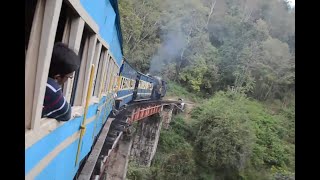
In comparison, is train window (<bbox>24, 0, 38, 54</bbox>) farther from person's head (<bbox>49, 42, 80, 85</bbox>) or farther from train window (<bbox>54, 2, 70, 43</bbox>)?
train window (<bbox>54, 2, 70, 43</bbox>)

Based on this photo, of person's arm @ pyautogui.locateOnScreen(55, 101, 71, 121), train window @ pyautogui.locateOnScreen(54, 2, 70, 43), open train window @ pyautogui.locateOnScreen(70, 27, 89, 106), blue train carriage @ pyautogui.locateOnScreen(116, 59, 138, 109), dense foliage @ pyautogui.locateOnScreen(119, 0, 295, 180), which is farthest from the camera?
dense foliage @ pyautogui.locateOnScreen(119, 0, 295, 180)

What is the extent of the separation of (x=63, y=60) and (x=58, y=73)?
10 cm

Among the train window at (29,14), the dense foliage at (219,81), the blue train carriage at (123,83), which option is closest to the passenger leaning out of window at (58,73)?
the train window at (29,14)

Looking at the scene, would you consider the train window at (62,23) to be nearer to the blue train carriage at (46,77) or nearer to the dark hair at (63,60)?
the blue train carriage at (46,77)

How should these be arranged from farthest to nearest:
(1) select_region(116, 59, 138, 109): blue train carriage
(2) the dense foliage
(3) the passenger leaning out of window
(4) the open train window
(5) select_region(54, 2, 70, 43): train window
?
(2) the dense foliage, (1) select_region(116, 59, 138, 109): blue train carriage, (4) the open train window, (5) select_region(54, 2, 70, 43): train window, (3) the passenger leaning out of window

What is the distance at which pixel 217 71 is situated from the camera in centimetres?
4534

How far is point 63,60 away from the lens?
1.92 metres

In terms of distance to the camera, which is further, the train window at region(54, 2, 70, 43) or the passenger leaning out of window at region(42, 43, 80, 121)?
the train window at region(54, 2, 70, 43)

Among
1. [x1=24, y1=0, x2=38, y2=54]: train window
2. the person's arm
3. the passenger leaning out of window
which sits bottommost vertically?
the person's arm

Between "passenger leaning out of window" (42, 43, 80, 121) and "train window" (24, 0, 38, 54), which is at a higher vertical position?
"train window" (24, 0, 38, 54)

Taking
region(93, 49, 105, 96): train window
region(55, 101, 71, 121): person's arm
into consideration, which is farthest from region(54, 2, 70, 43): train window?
region(93, 49, 105, 96): train window

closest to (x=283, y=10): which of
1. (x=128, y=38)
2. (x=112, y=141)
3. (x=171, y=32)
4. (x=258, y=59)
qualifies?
(x=258, y=59)

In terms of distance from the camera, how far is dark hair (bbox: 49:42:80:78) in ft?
6.30
